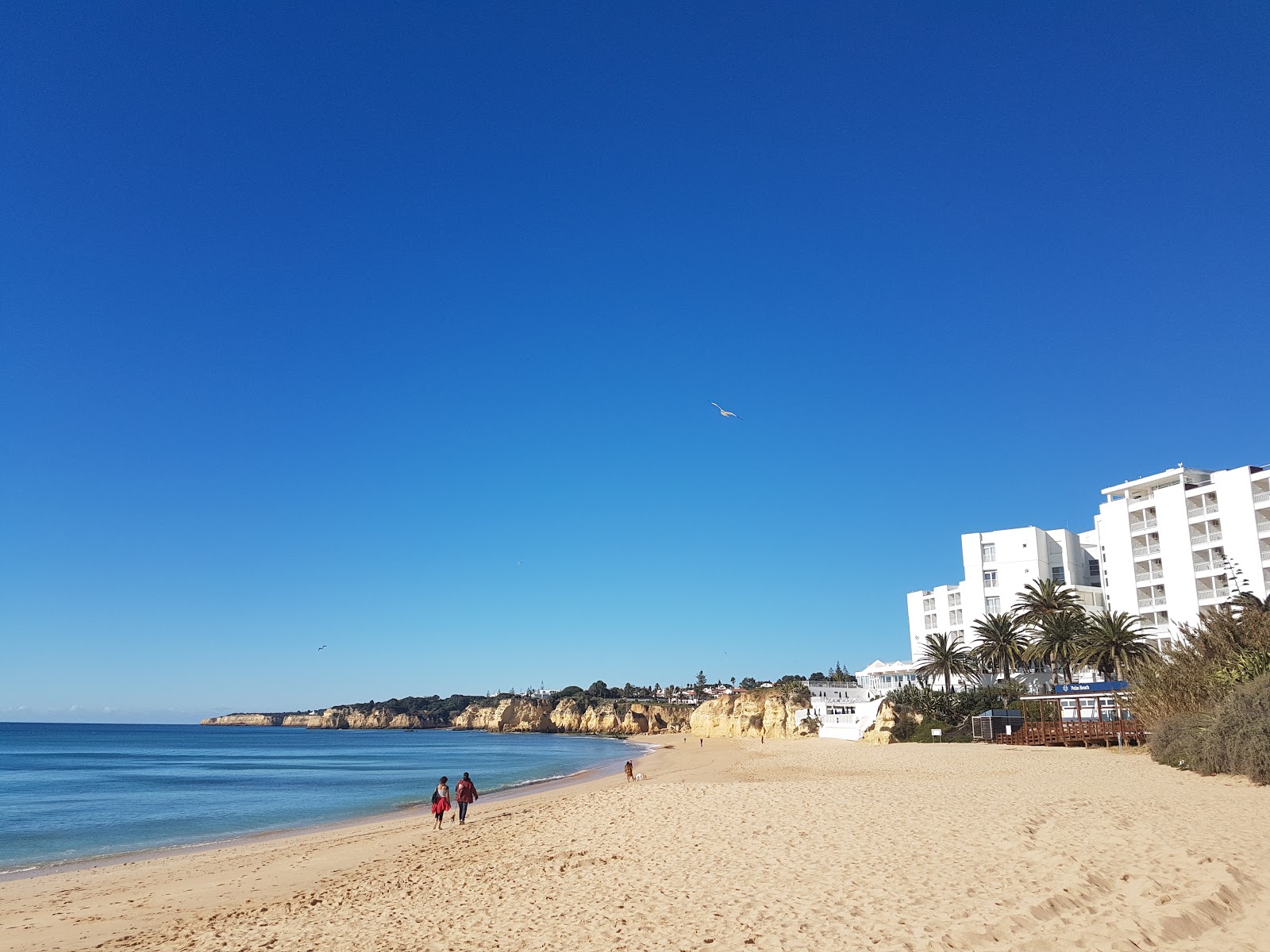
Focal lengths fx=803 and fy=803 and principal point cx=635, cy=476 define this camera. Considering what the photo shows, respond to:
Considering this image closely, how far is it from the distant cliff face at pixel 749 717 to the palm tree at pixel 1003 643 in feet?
57.6

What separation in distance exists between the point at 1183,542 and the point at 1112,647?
13050 mm

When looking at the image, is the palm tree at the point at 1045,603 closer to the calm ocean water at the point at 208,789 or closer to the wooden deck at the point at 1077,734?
the wooden deck at the point at 1077,734

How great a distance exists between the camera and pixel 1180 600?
54.9 m

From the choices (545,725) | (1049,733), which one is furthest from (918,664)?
(545,725)

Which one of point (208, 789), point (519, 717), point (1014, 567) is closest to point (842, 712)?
point (1014, 567)

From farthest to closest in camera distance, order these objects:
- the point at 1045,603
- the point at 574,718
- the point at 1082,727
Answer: the point at 574,718 < the point at 1045,603 < the point at 1082,727

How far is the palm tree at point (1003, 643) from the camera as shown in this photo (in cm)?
5738

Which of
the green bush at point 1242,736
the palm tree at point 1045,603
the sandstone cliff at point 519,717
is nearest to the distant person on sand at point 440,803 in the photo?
the green bush at point 1242,736

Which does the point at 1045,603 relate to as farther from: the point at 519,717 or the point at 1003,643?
the point at 519,717

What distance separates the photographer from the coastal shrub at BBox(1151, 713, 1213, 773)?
21750 mm

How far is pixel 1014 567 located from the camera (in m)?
69.8

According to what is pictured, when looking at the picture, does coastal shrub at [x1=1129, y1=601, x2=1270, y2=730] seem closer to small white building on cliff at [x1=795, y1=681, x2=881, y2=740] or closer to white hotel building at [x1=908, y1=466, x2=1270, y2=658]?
white hotel building at [x1=908, y1=466, x2=1270, y2=658]

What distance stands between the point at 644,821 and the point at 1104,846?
1005cm

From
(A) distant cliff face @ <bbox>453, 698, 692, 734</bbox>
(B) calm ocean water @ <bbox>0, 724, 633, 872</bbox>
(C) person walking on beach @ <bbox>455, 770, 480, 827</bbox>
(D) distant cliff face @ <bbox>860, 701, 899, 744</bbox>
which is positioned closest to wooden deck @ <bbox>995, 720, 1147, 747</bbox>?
(D) distant cliff face @ <bbox>860, 701, 899, 744</bbox>
